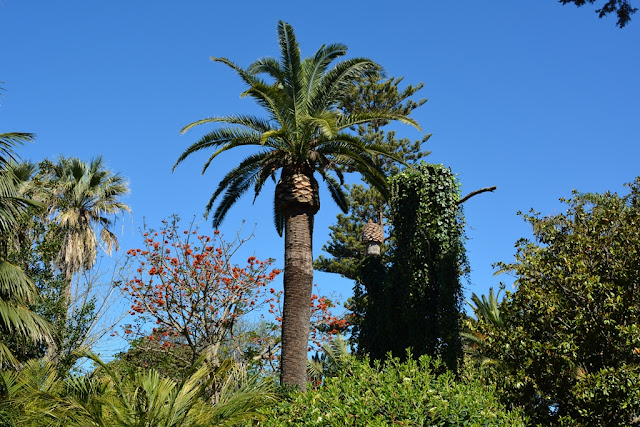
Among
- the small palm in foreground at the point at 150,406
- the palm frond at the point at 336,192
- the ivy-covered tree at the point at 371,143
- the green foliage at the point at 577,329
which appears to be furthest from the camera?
the ivy-covered tree at the point at 371,143

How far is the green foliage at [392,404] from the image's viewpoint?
5.71 m

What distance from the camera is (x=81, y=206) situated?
74.5 feet

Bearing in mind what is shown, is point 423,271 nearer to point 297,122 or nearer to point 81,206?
point 297,122

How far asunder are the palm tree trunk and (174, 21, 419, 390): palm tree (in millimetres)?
22

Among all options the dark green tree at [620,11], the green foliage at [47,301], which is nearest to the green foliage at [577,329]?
the dark green tree at [620,11]

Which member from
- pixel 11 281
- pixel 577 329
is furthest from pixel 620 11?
pixel 11 281

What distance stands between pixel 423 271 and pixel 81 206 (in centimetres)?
1326

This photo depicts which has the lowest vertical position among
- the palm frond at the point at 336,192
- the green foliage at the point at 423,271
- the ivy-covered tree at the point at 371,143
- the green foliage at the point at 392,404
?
the green foliage at the point at 392,404

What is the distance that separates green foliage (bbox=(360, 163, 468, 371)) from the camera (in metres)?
15.6

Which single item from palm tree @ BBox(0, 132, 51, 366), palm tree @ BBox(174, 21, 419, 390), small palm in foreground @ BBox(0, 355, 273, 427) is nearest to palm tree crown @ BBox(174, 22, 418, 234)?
palm tree @ BBox(174, 21, 419, 390)

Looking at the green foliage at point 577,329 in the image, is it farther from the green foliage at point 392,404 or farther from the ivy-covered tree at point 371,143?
the ivy-covered tree at point 371,143

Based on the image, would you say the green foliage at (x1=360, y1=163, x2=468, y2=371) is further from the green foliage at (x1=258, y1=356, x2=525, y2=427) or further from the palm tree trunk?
the green foliage at (x1=258, y1=356, x2=525, y2=427)

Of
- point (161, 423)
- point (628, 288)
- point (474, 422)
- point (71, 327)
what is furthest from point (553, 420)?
point (71, 327)

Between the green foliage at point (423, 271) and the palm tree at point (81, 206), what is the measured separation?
35.7 feet
